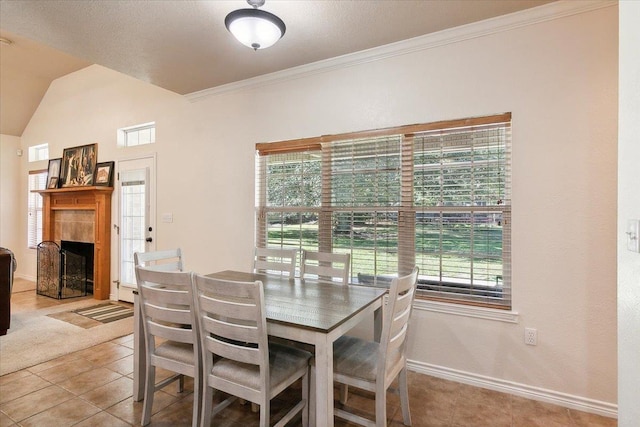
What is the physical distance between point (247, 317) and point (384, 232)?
1.64 metres

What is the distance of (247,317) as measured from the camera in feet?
5.08

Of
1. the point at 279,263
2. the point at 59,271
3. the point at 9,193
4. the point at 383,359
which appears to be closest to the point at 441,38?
the point at 279,263

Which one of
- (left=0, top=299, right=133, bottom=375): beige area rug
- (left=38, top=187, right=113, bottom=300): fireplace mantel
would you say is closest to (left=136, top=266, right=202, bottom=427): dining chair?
(left=0, top=299, right=133, bottom=375): beige area rug

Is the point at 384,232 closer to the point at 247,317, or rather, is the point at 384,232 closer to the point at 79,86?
the point at 247,317

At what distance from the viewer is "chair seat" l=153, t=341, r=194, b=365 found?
1.90 meters

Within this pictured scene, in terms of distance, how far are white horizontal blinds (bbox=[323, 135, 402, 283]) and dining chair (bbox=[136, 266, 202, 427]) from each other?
1582 mm

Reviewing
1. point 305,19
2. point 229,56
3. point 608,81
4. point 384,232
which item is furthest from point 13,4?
point 608,81

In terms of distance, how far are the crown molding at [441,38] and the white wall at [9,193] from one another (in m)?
5.85

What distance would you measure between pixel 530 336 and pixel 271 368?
1.84 m

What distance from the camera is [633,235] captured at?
1014 millimetres

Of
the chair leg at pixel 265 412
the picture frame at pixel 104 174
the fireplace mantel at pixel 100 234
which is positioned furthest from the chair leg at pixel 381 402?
the picture frame at pixel 104 174

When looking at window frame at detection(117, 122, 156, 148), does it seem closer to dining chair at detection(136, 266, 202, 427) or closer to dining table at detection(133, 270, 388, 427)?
dining table at detection(133, 270, 388, 427)

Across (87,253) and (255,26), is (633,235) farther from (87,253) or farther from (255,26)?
(87,253)

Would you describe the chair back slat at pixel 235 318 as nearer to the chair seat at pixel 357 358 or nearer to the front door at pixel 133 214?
the chair seat at pixel 357 358
